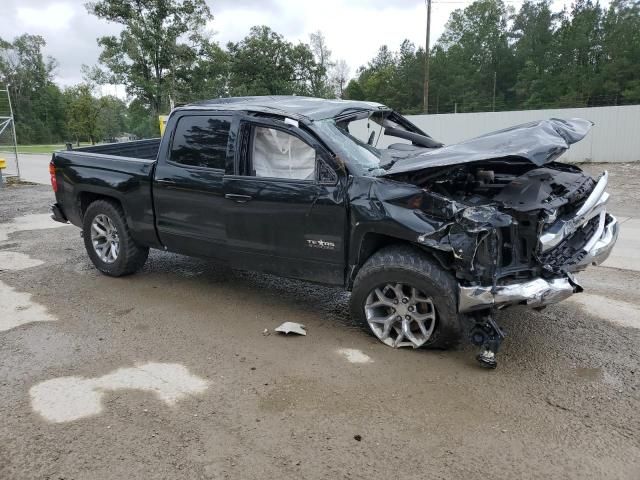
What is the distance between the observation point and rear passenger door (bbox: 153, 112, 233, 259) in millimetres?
4746

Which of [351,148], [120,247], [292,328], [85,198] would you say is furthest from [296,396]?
[85,198]

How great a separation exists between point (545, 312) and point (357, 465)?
2.81 m

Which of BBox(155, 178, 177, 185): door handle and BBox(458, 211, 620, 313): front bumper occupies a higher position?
BBox(155, 178, 177, 185): door handle

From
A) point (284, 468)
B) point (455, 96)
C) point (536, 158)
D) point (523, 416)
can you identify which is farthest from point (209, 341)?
point (455, 96)

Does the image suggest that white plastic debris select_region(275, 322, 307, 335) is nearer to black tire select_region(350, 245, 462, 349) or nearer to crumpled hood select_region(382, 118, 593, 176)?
black tire select_region(350, 245, 462, 349)

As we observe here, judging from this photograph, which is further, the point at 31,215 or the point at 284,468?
the point at 31,215

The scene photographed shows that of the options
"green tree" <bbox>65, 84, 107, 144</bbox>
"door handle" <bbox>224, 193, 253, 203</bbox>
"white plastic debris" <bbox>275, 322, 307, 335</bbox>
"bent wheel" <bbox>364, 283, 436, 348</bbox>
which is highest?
"green tree" <bbox>65, 84, 107, 144</bbox>

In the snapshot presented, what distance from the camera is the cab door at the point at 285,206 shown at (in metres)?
4.15

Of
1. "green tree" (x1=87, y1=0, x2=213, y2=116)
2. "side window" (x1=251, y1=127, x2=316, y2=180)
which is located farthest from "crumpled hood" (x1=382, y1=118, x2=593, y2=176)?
"green tree" (x1=87, y1=0, x2=213, y2=116)

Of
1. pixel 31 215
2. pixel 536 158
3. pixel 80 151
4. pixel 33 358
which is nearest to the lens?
pixel 536 158

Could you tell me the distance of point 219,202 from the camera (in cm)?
472

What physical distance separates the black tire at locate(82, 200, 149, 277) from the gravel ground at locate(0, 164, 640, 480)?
59 cm

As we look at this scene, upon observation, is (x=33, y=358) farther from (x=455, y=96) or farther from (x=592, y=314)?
(x=455, y=96)

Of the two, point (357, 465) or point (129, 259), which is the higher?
point (129, 259)
